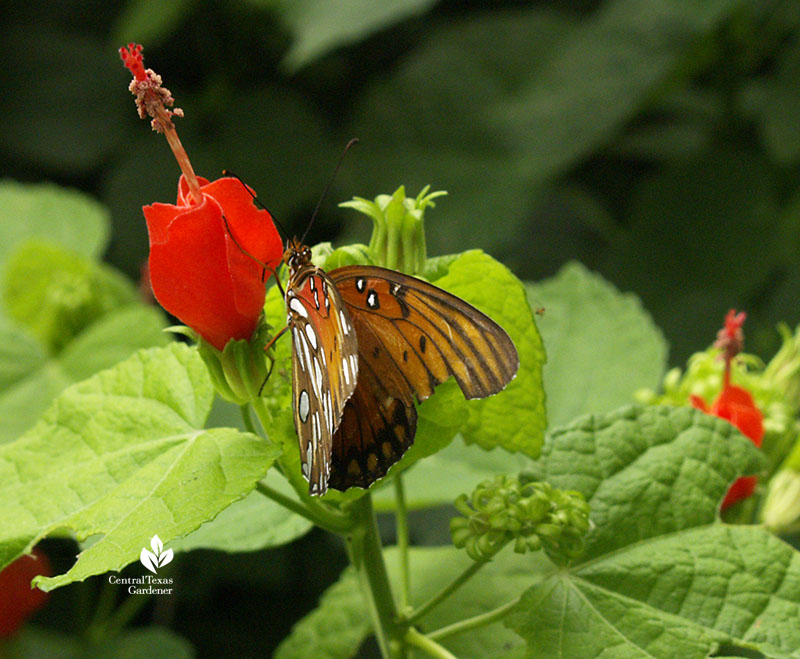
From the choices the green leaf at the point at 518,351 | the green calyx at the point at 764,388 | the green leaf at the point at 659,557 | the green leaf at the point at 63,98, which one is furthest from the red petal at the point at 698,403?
the green leaf at the point at 63,98

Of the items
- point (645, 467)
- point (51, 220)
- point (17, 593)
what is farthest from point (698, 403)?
point (51, 220)

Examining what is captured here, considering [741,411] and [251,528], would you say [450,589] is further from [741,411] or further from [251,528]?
[741,411]

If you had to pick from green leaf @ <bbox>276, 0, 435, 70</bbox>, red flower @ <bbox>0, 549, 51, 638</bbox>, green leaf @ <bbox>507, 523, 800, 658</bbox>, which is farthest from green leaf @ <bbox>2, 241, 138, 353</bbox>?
green leaf @ <bbox>507, 523, 800, 658</bbox>

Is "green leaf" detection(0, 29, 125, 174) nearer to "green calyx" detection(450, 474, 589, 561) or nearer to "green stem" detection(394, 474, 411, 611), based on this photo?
"green stem" detection(394, 474, 411, 611)

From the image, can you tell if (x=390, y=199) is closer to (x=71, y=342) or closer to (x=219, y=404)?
(x=219, y=404)

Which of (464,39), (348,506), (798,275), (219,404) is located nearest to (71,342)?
(219,404)

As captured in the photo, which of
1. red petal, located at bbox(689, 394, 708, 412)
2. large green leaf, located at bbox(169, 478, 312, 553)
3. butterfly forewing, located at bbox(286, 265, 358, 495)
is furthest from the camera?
red petal, located at bbox(689, 394, 708, 412)

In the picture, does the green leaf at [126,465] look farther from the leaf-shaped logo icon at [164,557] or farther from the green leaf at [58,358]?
the green leaf at [58,358]
